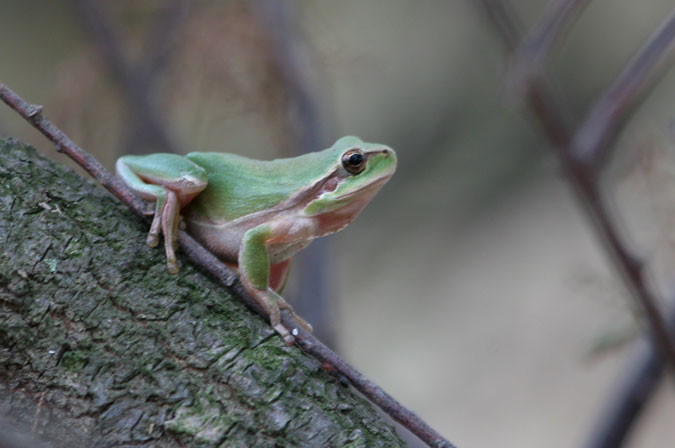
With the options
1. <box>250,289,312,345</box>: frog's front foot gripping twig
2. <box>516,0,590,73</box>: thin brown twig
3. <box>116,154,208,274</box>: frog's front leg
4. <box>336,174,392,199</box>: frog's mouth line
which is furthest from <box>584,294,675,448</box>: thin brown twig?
<box>116,154,208,274</box>: frog's front leg

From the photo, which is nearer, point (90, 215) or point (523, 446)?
point (90, 215)

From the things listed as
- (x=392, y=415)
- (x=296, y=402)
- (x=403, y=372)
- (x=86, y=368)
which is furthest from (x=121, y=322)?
(x=403, y=372)

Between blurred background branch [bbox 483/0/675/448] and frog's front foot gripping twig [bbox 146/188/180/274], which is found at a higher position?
frog's front foot gripping twig [bbox 146/188/180/274]

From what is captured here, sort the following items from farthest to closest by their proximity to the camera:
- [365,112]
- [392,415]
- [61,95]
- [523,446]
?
[365,112] → [523,446] → [61,95] → [392,415]

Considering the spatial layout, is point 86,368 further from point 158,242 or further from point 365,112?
point 365,112

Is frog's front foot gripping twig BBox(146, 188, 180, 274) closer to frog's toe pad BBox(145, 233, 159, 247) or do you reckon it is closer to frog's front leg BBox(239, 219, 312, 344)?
frog's toe pad BBox(145, 233, 159, 247)

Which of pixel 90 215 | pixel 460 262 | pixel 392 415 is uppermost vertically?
pixel 90 215

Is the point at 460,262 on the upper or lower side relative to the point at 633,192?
lower
